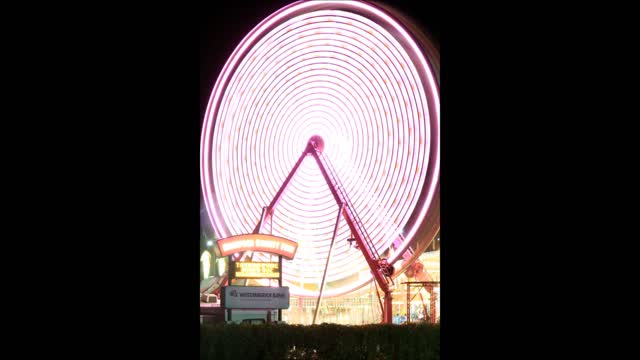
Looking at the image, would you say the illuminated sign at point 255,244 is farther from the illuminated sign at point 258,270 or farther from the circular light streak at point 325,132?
the circular light streak at point 325,132

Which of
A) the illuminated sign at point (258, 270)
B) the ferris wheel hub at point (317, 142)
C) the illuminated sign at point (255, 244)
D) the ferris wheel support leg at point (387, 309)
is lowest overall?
the ferris wheel support leg at point (387, 309)

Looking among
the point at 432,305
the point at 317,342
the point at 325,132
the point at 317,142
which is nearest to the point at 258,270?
the point at 317,342

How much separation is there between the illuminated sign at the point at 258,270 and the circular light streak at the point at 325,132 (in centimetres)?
188

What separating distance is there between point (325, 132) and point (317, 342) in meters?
5.96

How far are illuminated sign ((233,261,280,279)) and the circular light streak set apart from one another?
6.16ft

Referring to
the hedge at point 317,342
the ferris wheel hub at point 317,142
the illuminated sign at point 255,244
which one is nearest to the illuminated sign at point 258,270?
the illuminated sign at point 255,244

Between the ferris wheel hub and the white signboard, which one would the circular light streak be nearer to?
the ferris wheel hub

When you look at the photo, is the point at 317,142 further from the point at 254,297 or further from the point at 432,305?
the point at 254,297

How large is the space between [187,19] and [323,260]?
6.89 m

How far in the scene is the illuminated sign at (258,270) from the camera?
13953mm

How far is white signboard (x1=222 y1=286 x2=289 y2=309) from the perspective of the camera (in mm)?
12961
